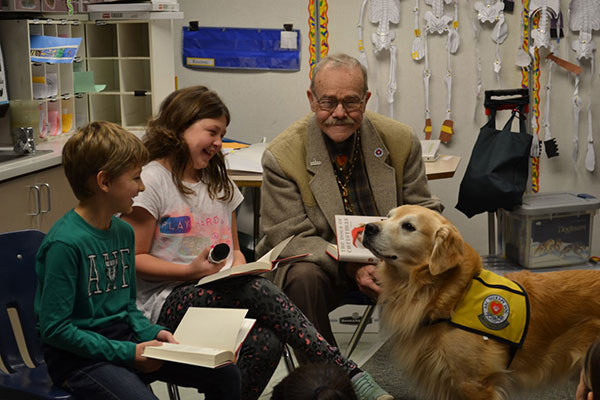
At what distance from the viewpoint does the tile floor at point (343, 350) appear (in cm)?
282

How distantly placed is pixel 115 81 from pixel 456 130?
2.04m

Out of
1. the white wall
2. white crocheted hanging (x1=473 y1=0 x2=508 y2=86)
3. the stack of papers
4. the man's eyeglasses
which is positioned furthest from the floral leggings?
white crocheted hanging (x1=473 y1=0 x2=508 y2=86)

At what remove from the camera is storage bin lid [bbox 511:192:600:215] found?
3.52 m

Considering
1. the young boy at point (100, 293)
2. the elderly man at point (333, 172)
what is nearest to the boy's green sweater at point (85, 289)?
the young boy at point (100, 293)

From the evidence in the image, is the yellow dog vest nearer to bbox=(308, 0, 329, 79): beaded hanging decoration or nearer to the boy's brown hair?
the boy's brown hair

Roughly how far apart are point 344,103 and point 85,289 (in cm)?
126

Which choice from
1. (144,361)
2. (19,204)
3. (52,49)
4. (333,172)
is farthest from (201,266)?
(52,49)

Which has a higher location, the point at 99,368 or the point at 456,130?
the point at 456,130

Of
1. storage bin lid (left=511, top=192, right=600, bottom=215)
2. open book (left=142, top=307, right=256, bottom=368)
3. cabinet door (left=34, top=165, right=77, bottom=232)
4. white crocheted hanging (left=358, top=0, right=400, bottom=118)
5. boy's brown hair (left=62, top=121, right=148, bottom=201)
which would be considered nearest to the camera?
open book (left=142, top=307, right=256, bottom=368)

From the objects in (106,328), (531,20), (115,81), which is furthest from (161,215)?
(531,20)

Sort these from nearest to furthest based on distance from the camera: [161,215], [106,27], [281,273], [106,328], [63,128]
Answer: [106,328]
[161,215]
[281,273]
[63,128]
[106,27]

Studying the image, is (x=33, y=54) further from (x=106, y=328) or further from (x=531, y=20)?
(x=531, y=20)

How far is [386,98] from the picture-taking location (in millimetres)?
4602

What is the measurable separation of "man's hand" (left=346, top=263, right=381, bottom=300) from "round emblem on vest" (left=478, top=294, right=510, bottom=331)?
1.16ft
